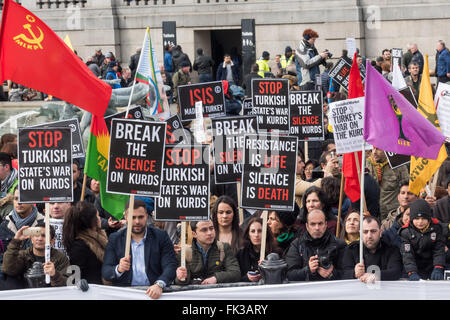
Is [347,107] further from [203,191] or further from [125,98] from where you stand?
[125,98]

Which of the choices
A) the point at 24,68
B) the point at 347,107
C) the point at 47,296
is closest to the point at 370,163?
the point at 347,107

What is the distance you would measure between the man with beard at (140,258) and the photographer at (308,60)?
43.0 feet

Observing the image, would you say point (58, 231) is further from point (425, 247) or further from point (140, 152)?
point (425, 247)

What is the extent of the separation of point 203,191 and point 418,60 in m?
15.4

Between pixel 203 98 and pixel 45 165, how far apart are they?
18.4 ft

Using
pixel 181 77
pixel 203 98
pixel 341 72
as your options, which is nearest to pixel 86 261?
pixel 203 98

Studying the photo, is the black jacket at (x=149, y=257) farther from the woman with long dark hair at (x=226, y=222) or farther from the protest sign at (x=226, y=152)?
the protest sign at (x=226, y=152)

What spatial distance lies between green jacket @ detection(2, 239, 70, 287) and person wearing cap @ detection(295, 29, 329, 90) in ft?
43.7

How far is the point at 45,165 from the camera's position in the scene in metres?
10.1

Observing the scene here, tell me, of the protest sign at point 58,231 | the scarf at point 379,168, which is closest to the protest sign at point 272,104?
the scarf at point 379,168

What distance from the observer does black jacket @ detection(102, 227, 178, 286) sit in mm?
9562

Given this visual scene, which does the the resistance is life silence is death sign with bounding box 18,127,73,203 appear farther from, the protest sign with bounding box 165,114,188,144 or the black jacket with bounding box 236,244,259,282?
the protest sign with bounding box 165,114,188,144

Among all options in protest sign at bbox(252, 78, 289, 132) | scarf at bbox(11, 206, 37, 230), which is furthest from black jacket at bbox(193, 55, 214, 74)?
scarf at bbox(11, 206, 37, 230)

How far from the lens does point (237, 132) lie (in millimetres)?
11953
